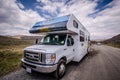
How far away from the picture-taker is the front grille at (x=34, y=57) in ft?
12.4

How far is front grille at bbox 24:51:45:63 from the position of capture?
379 cm

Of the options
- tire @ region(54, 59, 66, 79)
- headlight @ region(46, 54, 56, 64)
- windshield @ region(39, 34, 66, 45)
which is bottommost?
tire @ region(54, 59, 66, 79)

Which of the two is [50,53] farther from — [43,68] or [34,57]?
[34,57]

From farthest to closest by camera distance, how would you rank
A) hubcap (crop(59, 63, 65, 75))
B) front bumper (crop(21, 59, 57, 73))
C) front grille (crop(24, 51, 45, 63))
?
hubcap (crop(59, 63, 65, 75)) < front grille (crop(24, 51, 45, 63)) < front bumper (crop(21, 59, 57, 73))

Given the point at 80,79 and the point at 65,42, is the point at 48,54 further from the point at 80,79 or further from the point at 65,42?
the point at 80,79

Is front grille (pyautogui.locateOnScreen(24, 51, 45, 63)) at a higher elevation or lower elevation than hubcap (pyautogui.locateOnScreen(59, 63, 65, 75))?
higher

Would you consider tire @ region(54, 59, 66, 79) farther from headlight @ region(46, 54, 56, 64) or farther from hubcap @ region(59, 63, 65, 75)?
headlight @ region(46, 54, 56, 64)

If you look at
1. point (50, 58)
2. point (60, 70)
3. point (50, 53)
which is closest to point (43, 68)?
point (50, 58)

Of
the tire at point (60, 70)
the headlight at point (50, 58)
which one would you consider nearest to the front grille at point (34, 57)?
the headlight at point (50, 58)

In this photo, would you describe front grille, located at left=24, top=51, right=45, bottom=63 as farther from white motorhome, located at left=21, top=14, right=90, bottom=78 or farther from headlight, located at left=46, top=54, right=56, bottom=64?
headlight, located at left=46, top=54, right=56, bottom=64

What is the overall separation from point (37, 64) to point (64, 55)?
1503mm

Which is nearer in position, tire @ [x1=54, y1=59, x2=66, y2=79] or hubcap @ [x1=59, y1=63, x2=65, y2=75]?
tire @ [x1=54, y1=59, x2=66, y2=79]

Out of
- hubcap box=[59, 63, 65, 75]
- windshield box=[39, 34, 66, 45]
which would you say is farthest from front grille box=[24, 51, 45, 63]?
windshield box=[39, 34, 66, 45]

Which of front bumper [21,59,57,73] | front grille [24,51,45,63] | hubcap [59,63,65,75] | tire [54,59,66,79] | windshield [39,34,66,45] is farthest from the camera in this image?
windshield [39,34,66,45]
